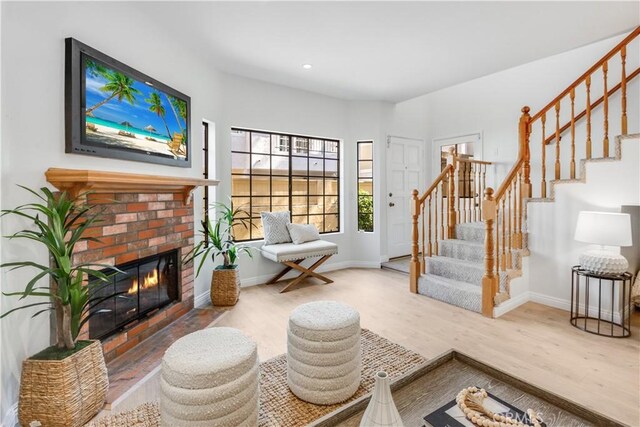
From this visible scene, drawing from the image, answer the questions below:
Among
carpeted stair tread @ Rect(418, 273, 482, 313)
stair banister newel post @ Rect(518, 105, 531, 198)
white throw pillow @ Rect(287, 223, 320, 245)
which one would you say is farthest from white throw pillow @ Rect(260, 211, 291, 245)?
stair banister newel post @ Rect(518, 105, 531, 198)

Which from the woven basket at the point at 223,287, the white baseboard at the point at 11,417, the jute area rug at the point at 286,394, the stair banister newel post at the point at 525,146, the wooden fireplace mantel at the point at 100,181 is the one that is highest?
the stair banister newel post at the point at 525,146

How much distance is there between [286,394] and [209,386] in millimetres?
663

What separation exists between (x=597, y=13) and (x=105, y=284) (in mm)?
4395

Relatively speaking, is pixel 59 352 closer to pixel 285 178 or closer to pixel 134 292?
pixel 134 292

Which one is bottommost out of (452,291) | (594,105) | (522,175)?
(452,291)

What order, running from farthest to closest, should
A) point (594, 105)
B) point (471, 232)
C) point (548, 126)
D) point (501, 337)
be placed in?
1. point (548, 126)
2. point (471, 232)
3. point (594, 105)
4. point (501, 337)

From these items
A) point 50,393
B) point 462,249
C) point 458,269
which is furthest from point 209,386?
point 462,249

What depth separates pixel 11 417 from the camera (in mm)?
1594

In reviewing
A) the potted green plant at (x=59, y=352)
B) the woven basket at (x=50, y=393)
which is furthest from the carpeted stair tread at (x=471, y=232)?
the woven basket at (x=50, y=393)

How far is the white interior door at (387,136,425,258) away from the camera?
5.28 metres

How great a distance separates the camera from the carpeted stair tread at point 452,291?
318cm

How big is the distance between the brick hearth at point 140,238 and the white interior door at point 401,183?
3.32 metres

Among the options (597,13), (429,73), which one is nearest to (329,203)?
(429,73)

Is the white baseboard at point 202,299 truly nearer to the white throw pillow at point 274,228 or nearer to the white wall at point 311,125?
the white wall at point 311,125
